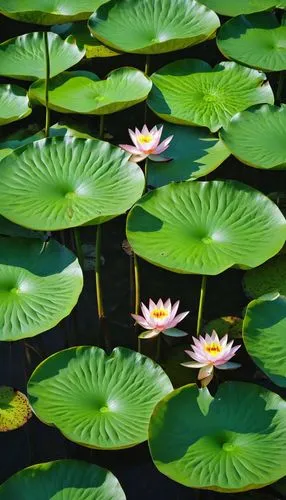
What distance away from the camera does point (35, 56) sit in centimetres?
381

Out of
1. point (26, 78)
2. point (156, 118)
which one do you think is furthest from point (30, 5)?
point (156, 118)

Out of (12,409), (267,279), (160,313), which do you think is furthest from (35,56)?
(12,409)

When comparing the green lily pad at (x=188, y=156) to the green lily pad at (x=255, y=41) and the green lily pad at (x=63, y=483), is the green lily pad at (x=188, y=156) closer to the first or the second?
the green lily pad at (x=255, y=41)

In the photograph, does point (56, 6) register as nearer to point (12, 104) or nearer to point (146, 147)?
point (12, 104)

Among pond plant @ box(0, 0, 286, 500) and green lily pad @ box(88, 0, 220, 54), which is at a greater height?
green lily pad @ box(88, 0, 220, 54)

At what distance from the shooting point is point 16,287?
2.82 metres

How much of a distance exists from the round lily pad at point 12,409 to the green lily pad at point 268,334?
28.5 inches

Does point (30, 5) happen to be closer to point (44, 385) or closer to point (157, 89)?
point (157, 89)

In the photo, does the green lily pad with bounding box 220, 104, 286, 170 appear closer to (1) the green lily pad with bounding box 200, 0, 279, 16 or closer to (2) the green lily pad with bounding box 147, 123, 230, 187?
(2) the green lily pad with bounding box 147, 123, 230, 187

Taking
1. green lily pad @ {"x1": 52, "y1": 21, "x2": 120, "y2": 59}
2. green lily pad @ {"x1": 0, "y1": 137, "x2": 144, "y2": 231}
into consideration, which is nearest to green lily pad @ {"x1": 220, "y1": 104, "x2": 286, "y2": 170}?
green lily pad @ {"x1": 0, "y1": 137, "x2": 144, "y2": 231}

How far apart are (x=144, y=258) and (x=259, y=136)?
0.88m

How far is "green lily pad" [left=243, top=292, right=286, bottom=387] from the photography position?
8.59ft

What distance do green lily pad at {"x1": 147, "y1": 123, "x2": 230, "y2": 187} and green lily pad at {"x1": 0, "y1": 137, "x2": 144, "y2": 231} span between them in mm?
244

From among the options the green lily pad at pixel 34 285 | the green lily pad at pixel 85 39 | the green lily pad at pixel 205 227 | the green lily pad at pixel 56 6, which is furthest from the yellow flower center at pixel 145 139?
the green lily pad at pixel 85 39
